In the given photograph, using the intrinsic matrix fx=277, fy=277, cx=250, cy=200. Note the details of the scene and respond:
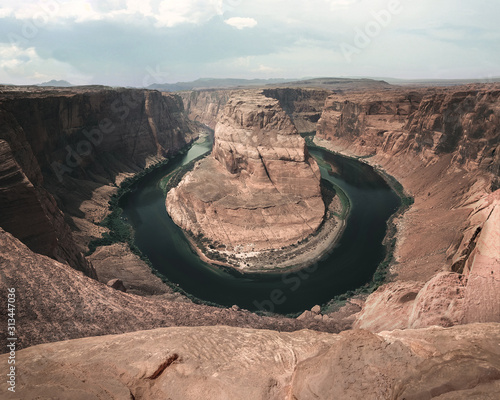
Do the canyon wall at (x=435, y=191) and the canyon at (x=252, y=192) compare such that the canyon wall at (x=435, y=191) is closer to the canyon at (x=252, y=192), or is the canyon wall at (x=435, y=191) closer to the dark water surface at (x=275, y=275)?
the dark water surface at (x=275, y=275)

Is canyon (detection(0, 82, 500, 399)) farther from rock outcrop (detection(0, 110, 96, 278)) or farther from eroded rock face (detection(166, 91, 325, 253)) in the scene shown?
eroded rock face (detection(166, 91, 325, 253))

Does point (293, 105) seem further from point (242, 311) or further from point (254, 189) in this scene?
point (242, 311)

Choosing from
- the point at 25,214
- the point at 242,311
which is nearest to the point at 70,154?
the point at 25,214

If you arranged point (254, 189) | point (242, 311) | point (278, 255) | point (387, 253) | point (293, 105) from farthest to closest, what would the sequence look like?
point (293, 105), point (254, 189), point (387, 253), point (278, 255), point (242, 311)

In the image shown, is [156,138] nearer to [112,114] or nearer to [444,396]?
[112,114]

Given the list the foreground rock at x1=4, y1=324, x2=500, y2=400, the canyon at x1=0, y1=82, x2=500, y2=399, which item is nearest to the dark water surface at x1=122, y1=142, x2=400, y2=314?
the canyon at x1=0, y1=82, x2=500, y2=399

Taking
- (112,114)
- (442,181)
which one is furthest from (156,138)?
(442,181)
